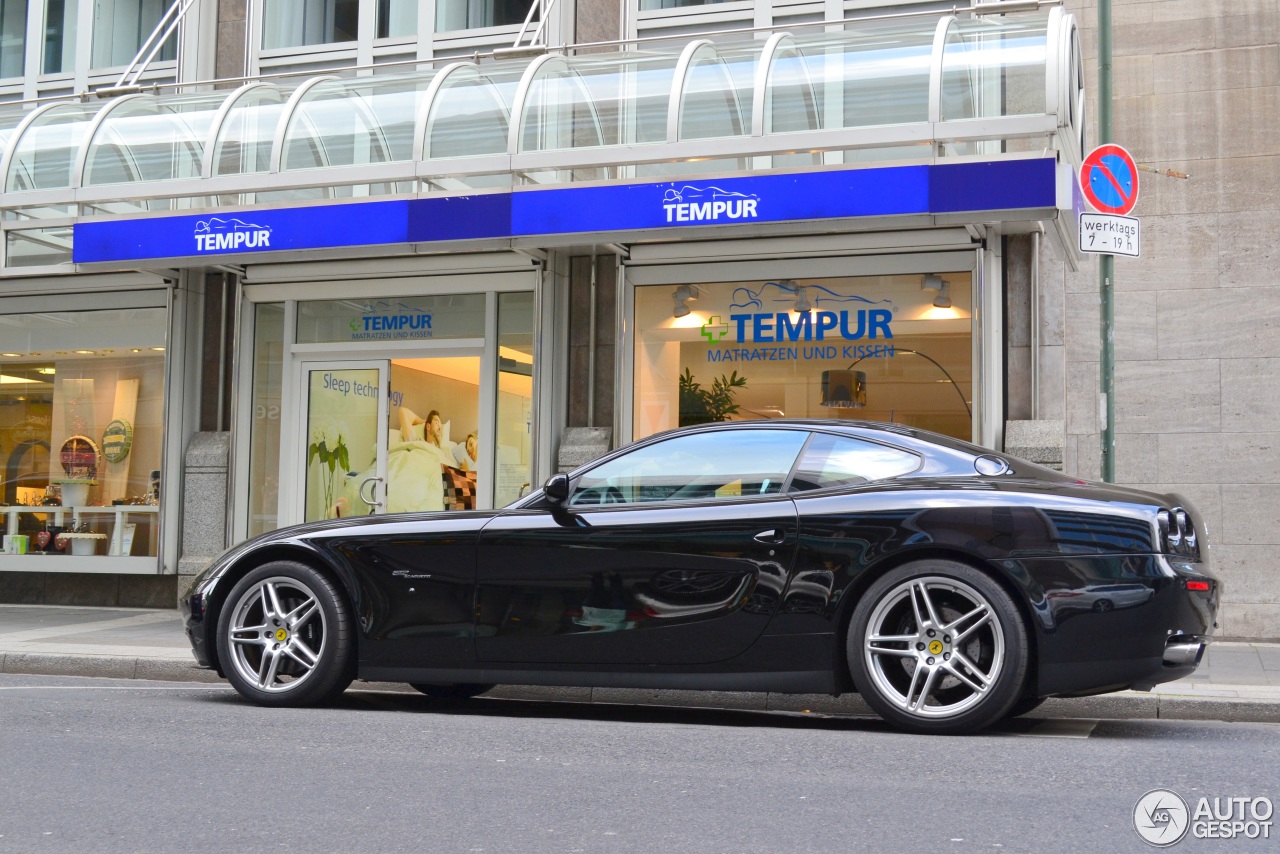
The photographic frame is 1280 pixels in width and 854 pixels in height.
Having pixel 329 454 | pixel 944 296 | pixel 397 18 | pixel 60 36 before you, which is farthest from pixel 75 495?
A: pixel 944 296

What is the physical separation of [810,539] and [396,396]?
7.45 meters

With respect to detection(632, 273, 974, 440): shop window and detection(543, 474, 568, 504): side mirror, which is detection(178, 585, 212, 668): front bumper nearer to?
detection(543, 474, 568, 504): side mirror

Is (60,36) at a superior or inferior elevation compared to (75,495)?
superior

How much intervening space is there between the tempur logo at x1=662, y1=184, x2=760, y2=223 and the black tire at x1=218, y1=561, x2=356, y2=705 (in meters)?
4.29

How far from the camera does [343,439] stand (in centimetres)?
1271

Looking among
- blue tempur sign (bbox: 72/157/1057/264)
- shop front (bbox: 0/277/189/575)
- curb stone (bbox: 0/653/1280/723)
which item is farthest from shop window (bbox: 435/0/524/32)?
curb stone (bbox: 0/653/1280/723)

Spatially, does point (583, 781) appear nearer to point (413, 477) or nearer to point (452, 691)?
point (452, 691)

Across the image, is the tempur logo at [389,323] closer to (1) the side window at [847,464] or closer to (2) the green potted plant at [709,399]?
(2) the green potted plant at [709,399]

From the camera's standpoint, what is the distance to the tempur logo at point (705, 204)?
953 centimetres

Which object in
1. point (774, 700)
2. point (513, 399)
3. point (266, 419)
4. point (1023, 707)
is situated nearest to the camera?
point (1023, 707)

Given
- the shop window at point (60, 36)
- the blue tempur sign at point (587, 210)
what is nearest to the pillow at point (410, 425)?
the blue tempur sign at point (587, 210)

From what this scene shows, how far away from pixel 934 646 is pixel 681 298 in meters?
6.49

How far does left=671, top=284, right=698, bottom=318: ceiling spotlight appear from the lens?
11.6m

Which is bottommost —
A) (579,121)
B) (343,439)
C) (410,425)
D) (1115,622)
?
(1115,622)
